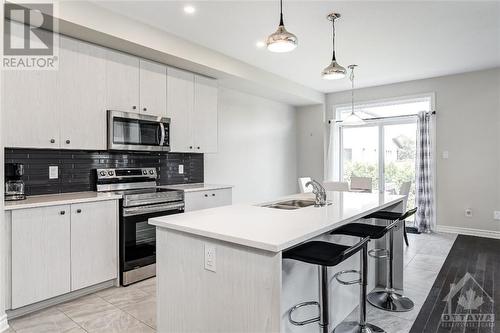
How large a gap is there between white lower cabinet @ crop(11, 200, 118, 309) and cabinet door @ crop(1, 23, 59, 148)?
25.5 inches

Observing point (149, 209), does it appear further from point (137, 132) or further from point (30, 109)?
point (30, 109)

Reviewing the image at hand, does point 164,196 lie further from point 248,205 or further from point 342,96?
point 342,96

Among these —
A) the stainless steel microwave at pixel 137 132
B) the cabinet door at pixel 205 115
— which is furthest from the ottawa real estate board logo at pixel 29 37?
the cabinet door at pixel 205 115

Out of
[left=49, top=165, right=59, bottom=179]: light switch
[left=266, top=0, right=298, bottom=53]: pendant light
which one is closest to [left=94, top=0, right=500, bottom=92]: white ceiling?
[left=266, top=0, right=298, bottom=53]: pendant light

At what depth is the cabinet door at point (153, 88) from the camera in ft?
11.8

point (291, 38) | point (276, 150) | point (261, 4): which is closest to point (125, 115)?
point (261, 4)

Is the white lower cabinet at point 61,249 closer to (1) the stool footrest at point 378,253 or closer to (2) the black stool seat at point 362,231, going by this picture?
(2) the black stool seat at point 362,231

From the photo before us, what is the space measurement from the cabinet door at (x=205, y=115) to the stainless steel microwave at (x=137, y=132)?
55cm

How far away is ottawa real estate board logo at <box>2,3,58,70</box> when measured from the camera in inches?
102

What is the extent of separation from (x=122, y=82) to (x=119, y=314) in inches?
90.0

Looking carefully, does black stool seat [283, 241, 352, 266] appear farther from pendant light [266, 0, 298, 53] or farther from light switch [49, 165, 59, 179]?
light switch [49, 165, 59, 179]

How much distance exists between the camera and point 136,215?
3186mm

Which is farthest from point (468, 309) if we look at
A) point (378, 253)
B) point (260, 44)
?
point (260, 44)

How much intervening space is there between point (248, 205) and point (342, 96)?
15.9ft
